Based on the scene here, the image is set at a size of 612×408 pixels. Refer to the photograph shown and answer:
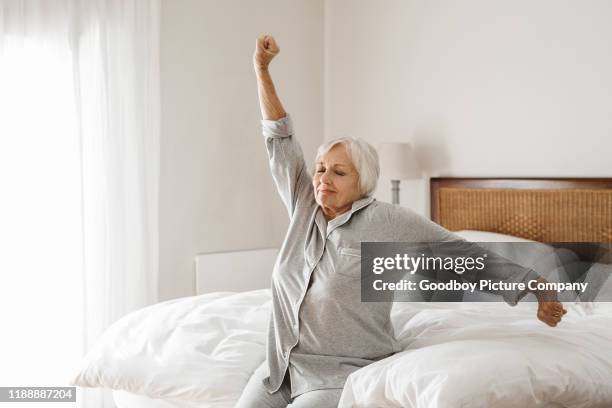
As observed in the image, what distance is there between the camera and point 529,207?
2.94 meters

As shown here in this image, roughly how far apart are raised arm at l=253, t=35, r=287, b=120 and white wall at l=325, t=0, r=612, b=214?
5.25 ft

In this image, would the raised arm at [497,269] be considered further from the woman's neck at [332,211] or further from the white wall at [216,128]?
the white wall at [216,128]

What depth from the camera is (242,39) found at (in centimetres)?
382

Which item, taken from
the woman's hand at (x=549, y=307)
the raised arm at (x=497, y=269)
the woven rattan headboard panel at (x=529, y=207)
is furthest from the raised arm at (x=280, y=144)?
the woven rattan headboard panel at (x=529, y=207)

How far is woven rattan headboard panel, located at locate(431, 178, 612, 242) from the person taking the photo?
2.68 m

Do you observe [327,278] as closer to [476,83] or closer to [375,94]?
[476,83]

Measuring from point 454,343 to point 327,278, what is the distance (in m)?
0.35

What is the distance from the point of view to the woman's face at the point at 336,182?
1702 mm

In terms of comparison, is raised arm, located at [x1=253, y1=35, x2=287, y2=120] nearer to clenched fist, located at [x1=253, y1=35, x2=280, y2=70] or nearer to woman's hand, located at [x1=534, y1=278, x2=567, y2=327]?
clenched fist, located at [x1=253, y1=35, x2=280, y2=70]

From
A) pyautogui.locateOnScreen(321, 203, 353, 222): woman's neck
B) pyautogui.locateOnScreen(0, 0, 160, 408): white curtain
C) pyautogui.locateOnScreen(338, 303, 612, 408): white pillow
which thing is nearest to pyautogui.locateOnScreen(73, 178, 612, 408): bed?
pyautogui.locateOnScreen(338, 303, 612, 408): white pillow

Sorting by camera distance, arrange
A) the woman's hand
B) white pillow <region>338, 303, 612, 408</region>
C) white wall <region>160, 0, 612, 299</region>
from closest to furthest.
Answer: white pillow <region>338, 303, 612, 408</region>
the woman's hand
white wall <region>160, 0, 612, 299</region>

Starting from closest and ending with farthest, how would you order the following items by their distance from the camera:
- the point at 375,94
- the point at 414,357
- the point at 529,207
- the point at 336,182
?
1. the point at 414,357
2. the point at 336,182
3. the point at 529,207
4. the point at 375,94

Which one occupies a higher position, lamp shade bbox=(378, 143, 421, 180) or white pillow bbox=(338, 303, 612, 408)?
lamp shade bbox=(378, 143, 421, 180)

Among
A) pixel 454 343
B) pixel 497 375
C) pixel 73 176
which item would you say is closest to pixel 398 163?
pixel 73 176
